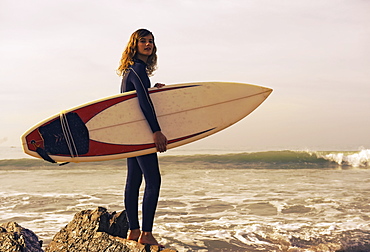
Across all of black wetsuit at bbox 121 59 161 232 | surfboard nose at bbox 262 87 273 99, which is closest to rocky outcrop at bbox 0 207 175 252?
black wetsuit at bbox 121 59 161 232

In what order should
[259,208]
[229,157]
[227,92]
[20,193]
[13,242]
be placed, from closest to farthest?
[13,242] → [227,92] → [259,208] → [20,193] → [229,157]

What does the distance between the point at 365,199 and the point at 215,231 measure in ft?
13.1

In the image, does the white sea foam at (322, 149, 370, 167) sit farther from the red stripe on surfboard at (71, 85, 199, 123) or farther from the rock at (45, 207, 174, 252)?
the red stripe on surfboard at (71, 85, 199, 123)

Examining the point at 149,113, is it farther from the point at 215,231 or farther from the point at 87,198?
the point at 87,198

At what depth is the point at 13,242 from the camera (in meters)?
2.75

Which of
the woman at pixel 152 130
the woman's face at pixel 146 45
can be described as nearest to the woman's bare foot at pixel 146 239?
the woman at pixel 152 130

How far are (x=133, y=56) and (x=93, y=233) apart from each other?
1.54m

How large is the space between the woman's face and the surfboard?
335 millimetres

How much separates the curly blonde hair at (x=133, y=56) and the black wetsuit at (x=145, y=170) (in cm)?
5

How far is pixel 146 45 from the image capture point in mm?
2637

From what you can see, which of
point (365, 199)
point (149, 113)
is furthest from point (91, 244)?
point (365, 199)

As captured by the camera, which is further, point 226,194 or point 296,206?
point 226,194

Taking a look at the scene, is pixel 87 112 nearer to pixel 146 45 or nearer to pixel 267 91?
pixel 146 45

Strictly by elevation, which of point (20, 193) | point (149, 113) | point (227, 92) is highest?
point (227, 92)
